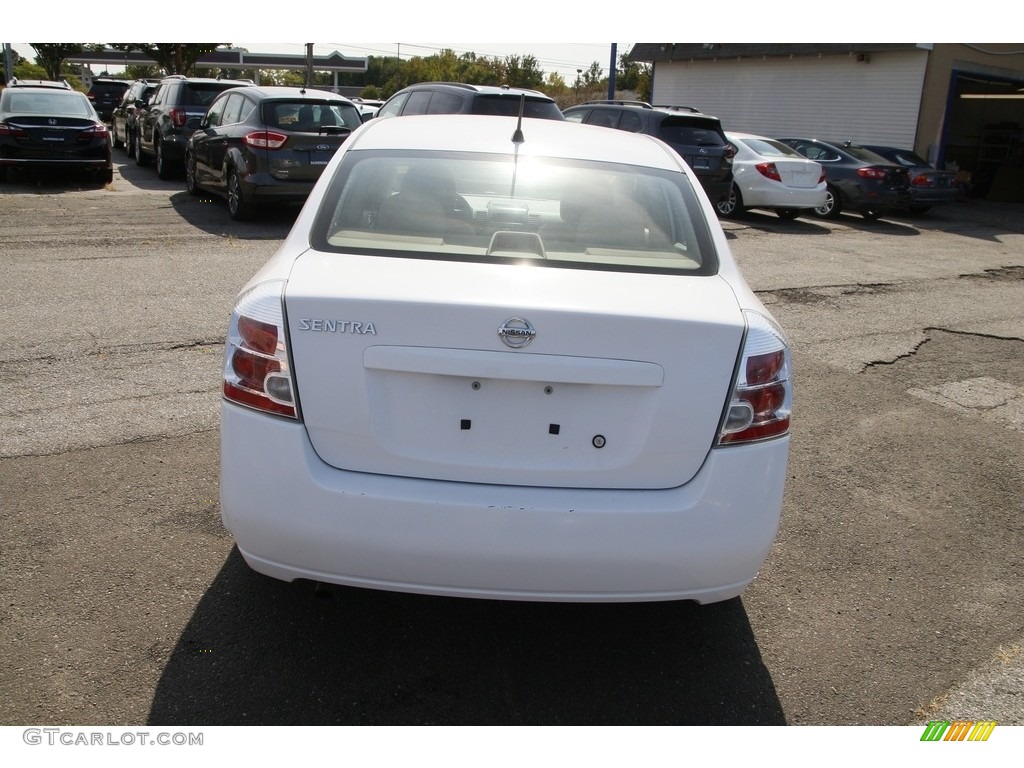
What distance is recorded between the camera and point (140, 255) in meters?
9.12

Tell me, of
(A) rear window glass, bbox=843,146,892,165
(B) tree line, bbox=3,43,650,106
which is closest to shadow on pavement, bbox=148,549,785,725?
(A) rear window glass, bbox=843,146,892,165

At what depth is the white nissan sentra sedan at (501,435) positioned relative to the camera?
2.63 m

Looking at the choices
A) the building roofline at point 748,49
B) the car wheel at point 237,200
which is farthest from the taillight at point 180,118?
the building roofline at point 748,49

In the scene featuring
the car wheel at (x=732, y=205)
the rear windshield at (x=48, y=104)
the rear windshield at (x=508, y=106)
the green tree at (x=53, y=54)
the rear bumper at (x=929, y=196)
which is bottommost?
the car wheel at (x=732, y=205)

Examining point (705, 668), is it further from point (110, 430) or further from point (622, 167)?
point (110, 430)

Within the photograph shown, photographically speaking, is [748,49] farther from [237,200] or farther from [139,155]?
[237,200]

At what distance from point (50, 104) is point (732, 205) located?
11.5m

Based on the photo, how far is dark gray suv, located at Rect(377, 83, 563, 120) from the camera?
11.6m

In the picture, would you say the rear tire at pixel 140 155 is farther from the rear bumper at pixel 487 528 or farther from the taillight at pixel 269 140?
the rear bumper at pixel 487 528

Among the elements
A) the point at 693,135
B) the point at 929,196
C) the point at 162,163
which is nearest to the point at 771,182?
the point at 693,135

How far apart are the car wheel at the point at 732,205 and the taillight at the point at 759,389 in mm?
13504

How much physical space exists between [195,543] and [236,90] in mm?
10218

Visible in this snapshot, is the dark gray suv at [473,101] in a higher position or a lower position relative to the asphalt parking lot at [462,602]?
higher

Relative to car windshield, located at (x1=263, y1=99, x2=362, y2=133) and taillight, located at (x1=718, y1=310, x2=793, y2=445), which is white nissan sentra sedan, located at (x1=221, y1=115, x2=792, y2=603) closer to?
taillight, located at (x1=718, y1=310, x2=793, y2=445)
